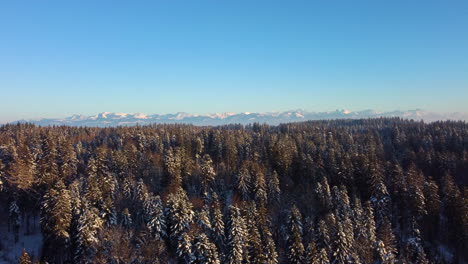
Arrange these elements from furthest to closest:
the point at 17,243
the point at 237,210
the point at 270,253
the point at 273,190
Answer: the point at 273,190 → the point at 17,243 → the point at 237,210 → the point at 270,253

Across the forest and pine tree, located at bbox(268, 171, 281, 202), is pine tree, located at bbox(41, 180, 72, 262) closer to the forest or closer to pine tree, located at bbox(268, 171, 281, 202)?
the forest

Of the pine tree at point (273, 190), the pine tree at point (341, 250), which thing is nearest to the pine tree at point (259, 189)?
the pine tree at point (273, 190)

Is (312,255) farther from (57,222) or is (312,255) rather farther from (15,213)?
(15,213)

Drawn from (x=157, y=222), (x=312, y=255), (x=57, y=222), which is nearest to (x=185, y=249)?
(x=157, y=222)

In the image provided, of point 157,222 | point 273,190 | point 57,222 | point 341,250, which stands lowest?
point 341,250

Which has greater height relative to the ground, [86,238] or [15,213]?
[86,238]

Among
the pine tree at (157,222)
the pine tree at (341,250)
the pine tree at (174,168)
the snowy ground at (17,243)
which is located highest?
the pine tree at (174,168)

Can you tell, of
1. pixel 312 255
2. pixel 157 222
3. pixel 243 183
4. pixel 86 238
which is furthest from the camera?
pixel 243 183

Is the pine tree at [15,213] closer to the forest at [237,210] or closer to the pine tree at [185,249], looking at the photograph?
the forest at [237,210]
